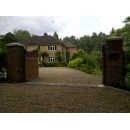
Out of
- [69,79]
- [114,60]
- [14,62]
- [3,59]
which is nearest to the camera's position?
[114,60]

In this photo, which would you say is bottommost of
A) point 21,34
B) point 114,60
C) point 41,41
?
point 114,60

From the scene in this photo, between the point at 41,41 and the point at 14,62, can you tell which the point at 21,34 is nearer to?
the point at 41,41

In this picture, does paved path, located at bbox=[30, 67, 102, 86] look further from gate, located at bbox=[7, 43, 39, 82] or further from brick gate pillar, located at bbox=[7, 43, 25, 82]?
brick gate pillar, located at bbox=[7, 43, 25, 82]

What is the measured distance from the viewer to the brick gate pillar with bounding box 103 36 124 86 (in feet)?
29.0

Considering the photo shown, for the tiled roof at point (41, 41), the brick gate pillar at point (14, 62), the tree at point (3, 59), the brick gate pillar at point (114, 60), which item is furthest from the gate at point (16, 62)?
the tiled roof at point (41, 41)

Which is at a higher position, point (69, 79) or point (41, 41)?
point (41, 41)

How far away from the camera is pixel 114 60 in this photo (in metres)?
8.90

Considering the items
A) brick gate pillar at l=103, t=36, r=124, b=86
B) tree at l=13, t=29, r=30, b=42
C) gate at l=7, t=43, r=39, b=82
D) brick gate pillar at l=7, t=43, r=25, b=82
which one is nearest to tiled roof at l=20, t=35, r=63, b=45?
tree at l=13, t=29, r=30, b=42

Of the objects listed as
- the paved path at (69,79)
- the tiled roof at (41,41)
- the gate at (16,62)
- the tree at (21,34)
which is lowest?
the paved path at (69,79)

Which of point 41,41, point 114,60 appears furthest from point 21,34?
point 114,60

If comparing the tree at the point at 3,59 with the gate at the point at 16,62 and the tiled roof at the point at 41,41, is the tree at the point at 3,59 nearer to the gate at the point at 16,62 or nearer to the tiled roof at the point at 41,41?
the gate at the point at 16,62

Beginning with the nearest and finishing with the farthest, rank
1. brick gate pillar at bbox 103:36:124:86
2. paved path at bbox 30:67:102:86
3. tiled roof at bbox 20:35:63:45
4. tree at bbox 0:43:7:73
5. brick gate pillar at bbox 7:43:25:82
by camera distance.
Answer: brick gate pillar at bbox 103:36:124:86, brick gate pillar at bbox 7:43:25:82, tree at bbox 0:43:7:73, paved path at bbox 30:67:102:86, tiled roof at bbox 20:35:63:45

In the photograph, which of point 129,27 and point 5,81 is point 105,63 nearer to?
point 5,81

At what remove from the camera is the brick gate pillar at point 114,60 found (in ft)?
29.0
